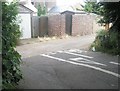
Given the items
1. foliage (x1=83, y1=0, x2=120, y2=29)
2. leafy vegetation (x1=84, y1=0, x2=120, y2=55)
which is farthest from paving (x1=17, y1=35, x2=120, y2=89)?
foliage (x1=83, y1=0, x2=120, y2=29)

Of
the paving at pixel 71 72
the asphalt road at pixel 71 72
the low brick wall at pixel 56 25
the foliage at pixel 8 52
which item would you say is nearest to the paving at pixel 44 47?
the paving at pixel 71 72

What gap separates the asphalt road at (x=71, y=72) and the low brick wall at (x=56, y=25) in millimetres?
9765

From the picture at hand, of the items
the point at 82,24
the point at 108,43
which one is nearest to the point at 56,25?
the point at 82,24

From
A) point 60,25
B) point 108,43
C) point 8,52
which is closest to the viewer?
point 8,52

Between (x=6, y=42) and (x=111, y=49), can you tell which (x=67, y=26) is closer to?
(x=111, y=49)

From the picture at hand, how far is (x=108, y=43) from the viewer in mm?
15008

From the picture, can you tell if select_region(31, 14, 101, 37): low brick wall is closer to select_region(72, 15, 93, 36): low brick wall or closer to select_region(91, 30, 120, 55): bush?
select_region(72, 15, 93, 36): low brick wall

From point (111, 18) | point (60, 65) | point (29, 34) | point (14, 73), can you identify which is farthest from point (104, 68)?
point (29, 34)

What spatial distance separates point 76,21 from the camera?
2523cm

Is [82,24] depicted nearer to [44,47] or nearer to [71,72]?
[44,47]

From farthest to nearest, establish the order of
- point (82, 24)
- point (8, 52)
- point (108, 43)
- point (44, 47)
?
point (82, 24)
point (44, 47)
point (108, 43)
point (8, 52)

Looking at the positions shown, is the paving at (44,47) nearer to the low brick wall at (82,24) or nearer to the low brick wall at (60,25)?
the low brick wall at (60,25)

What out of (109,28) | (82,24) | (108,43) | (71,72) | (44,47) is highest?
(82,24)

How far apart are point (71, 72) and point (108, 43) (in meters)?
5.75
